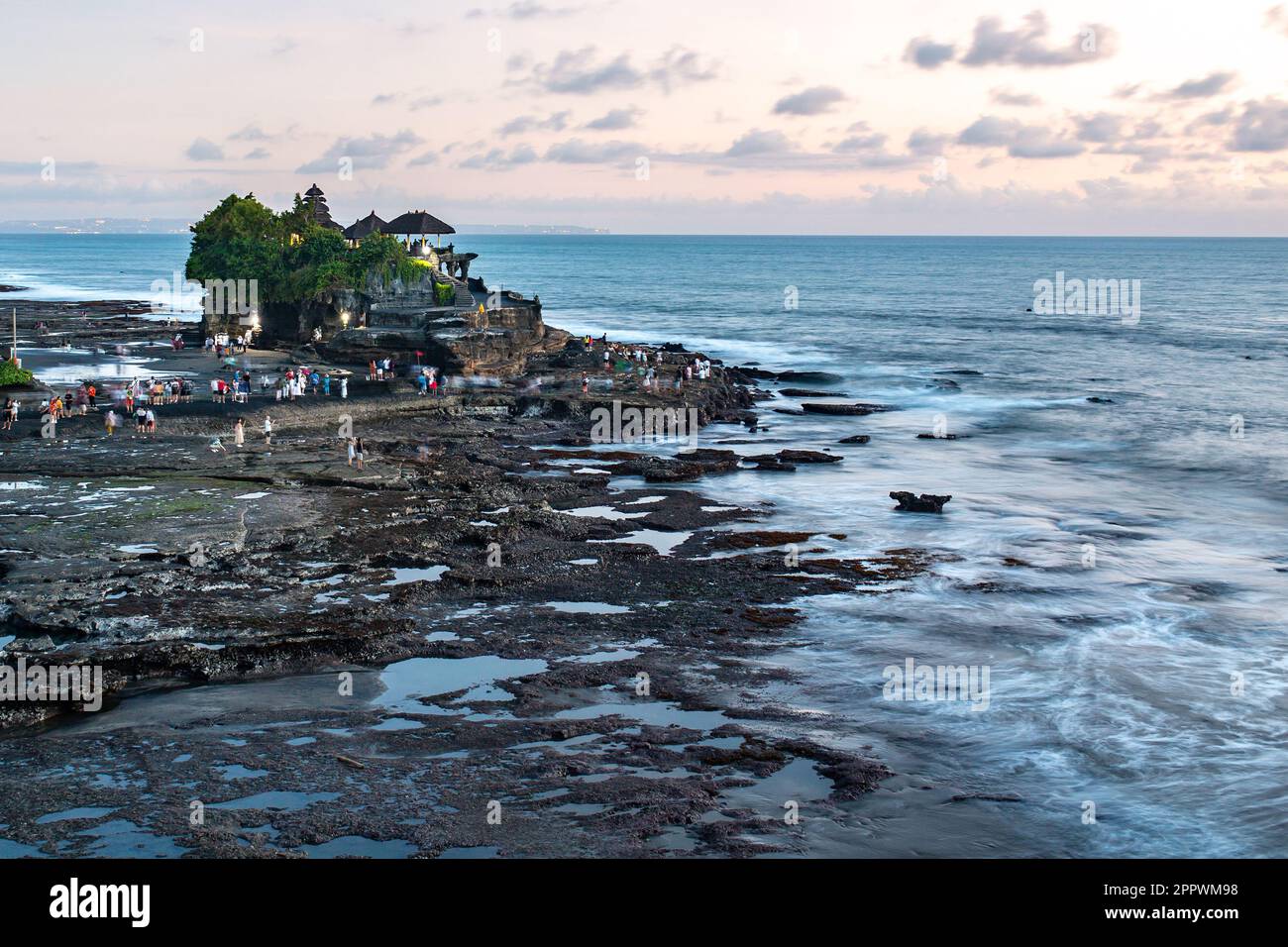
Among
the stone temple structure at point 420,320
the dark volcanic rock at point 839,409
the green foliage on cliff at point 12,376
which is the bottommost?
the dark volcanic rock at point 839,409

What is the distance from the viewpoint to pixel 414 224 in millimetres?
66188

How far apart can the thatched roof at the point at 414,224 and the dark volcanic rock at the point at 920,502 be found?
39.4 metres

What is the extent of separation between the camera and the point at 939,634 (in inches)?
928

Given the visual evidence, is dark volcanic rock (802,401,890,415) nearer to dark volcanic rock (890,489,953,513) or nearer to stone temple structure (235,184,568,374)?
stone temple structure (235,184,568,374)

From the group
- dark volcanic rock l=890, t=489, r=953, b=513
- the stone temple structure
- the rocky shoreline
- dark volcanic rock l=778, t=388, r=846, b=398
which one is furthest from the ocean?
the stone temple structure

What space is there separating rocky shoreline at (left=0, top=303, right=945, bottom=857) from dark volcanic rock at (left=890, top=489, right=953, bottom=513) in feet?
Result: 16.1

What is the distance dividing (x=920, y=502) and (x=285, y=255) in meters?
44.3

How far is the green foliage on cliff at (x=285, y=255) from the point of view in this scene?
61.2m

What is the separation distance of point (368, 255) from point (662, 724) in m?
47.4

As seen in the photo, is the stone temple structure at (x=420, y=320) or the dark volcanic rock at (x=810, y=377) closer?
the stone temple structure at (x=420, y=320)

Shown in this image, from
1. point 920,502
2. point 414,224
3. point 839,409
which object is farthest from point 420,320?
point 920,502

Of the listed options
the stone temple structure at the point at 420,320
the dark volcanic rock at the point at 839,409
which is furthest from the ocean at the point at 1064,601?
the stone temple structure at the point at 420,320

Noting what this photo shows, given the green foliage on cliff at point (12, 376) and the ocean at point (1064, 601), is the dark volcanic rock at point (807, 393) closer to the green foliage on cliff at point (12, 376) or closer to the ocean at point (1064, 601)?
the ocean at point (1064, 601)

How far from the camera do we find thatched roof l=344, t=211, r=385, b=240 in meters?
67.5
